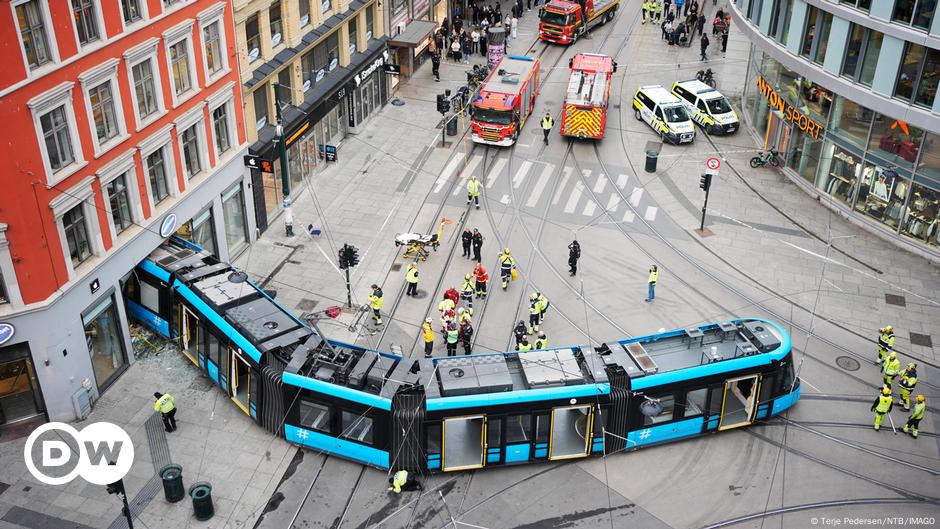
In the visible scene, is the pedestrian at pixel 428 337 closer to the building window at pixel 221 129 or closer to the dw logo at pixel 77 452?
the dw logo at pixel 77 452

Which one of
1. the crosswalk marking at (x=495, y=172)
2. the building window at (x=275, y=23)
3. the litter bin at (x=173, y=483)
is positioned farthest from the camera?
the crosswalk marking at (x=495, y=172)

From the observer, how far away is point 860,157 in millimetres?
40281

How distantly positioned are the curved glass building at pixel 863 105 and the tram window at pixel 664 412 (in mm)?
17843

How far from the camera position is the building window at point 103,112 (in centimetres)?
2788

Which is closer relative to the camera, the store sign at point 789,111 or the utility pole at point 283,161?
the utility pole at point 283,161

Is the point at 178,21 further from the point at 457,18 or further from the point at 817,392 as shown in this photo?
the point at 457,18

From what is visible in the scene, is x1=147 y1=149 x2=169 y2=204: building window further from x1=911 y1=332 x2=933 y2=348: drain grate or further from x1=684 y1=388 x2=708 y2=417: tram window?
x1=911 y1=332 x2=933 y2=348: drain grate

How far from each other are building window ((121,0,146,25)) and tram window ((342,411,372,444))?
14277 mm

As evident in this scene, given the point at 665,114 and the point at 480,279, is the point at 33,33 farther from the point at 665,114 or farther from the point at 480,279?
the point at 665,114

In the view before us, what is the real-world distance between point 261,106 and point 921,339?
2804 centimetres

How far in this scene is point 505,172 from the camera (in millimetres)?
46531

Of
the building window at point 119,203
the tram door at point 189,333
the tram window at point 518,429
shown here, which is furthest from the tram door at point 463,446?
the building window at point 119,203

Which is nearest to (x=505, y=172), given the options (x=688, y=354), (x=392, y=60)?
(x=392, y=60)

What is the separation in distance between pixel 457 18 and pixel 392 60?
41.4 ft
